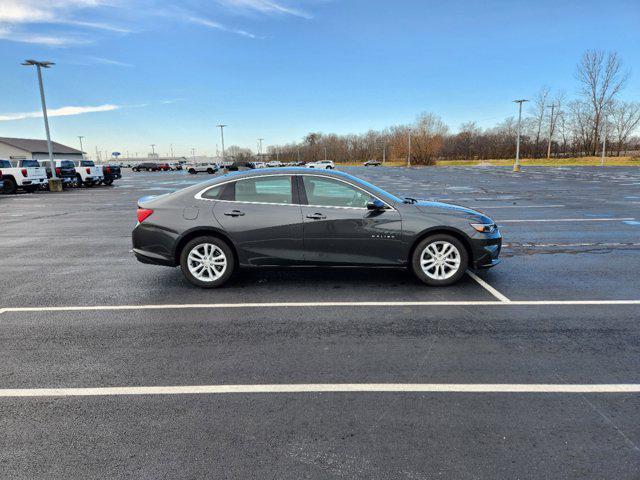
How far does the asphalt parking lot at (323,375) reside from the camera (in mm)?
2566

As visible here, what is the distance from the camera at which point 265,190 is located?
5926 mm

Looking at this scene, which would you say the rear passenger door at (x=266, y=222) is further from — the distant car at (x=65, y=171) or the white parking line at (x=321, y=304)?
the distant car at (x=65, y=171)

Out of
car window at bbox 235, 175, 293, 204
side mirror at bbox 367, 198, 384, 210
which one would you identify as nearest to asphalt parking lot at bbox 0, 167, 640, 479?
side mirror at bbox 367, 198, 384, 210

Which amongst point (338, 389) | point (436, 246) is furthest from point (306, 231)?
point (338, 389)

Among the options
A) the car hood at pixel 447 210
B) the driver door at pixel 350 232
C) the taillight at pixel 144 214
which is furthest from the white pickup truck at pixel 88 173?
the car hood at pixel 447 210

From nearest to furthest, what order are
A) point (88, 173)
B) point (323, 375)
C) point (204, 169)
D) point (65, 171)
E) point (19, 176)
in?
1. point (323, 375)
2. point (19, 176)
3. point (65, 171)
4. point (88, 173)
5. point (204, 169)

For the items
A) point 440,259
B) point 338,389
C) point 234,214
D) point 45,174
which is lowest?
point 338,389

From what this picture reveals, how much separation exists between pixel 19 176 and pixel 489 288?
89.8ft

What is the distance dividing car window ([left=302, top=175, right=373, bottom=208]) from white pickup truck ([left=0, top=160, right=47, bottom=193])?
2521 cm

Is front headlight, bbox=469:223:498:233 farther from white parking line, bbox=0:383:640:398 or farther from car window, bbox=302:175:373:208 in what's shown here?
white parking line, bbox=0:383:640:398

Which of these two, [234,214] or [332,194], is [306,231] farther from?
[234,214]

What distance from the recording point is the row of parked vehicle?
80.5 ft

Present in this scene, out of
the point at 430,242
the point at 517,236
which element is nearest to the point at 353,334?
the point at 430,242

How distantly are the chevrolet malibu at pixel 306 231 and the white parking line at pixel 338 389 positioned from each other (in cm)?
257
